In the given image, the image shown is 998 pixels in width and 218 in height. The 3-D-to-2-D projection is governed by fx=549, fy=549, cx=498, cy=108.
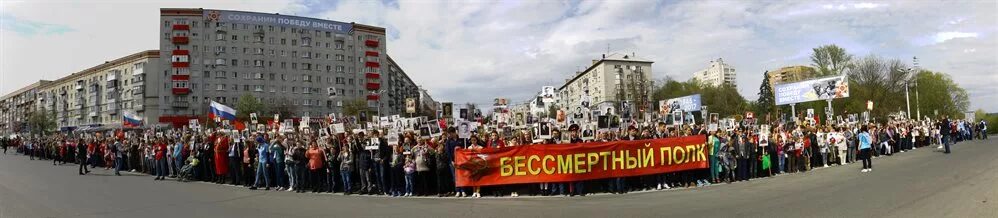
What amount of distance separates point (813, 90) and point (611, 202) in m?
33.3

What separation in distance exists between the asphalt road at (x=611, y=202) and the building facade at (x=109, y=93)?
7973 centimetres

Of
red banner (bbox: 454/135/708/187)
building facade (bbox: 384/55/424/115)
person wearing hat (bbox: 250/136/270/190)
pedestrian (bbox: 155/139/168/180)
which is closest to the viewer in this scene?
red banner (bbox: 454/135/708/187)

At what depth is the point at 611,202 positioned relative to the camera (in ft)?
37.1

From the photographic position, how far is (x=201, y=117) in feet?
278

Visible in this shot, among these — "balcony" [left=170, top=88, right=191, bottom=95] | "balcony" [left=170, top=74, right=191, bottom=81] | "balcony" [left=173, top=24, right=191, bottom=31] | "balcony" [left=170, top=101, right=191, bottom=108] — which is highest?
"balcony" [left=173, top=24, right=191, bottom=31]

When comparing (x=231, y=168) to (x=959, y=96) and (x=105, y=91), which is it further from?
(x=105, y=91)

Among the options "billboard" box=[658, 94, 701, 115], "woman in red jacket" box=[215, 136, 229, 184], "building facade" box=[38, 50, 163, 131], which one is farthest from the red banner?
"building facade" box=[38, 50, 163, 131]

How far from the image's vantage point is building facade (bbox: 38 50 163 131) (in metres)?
89.2

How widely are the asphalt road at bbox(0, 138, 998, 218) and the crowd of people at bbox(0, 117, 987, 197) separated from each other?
2.62 feet

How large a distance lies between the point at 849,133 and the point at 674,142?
12558mm

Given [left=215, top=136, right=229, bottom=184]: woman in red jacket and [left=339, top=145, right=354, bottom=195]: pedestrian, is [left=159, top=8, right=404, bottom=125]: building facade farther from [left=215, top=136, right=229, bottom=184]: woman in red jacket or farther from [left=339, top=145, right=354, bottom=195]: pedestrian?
[left=339, top=145, right=354, bottom=195]: pedestrian

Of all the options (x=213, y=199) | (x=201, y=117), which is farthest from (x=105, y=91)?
(x=213, y=199)

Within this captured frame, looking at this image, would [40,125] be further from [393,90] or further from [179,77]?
[393,90]

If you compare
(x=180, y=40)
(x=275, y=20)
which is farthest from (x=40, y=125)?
(x=275, y=20)
